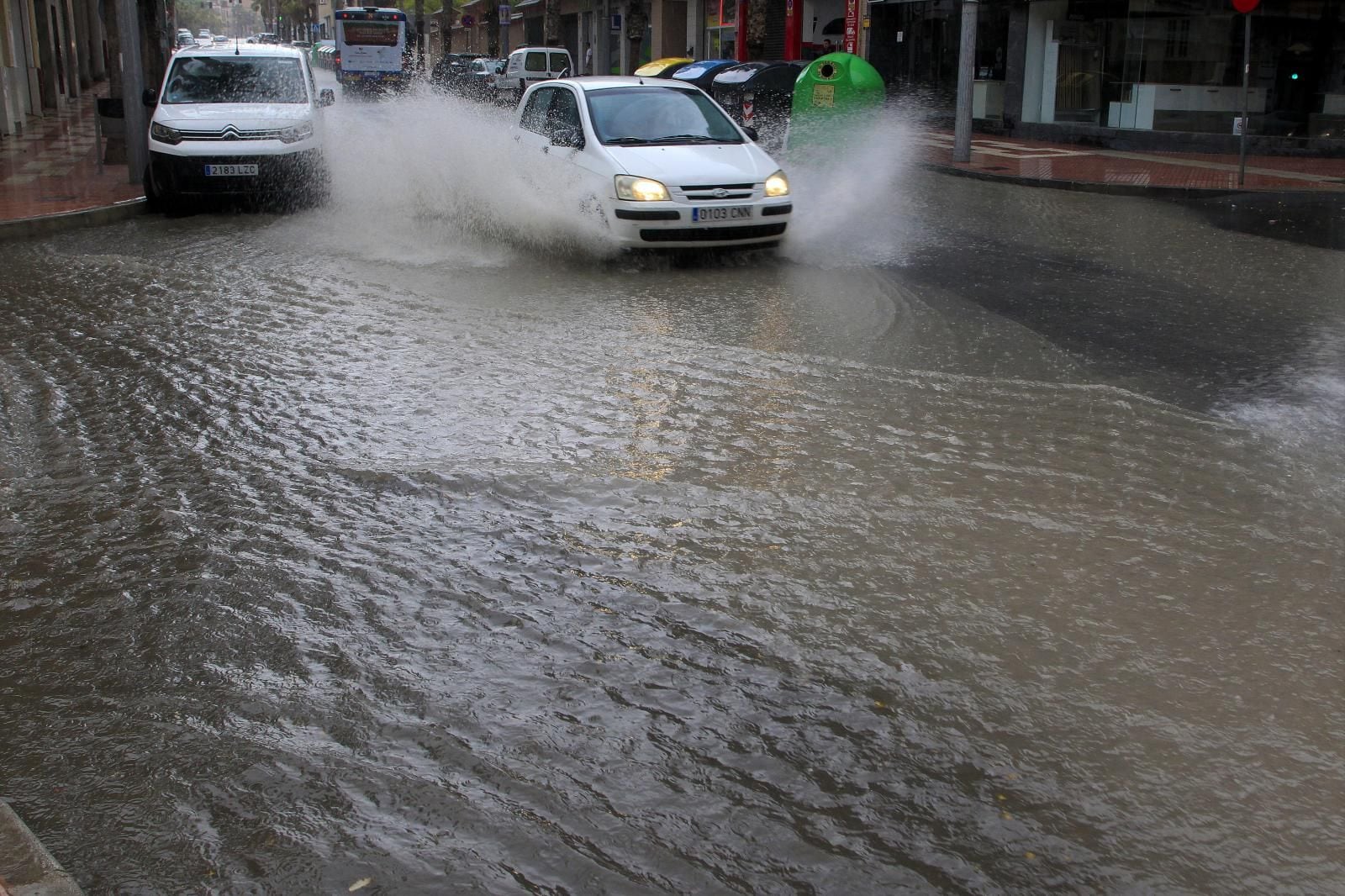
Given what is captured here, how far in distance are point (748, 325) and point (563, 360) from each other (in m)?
1.60

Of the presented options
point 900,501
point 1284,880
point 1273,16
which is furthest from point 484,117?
point 1273,16

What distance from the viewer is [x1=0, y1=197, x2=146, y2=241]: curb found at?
40.7 feet

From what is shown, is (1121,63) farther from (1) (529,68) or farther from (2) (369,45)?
(2) (369,45)

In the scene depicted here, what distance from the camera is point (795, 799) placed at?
10.3ft

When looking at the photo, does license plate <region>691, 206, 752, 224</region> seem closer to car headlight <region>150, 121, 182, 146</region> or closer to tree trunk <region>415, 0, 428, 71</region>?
car headlight <region>150, 121, 182, 146</region>

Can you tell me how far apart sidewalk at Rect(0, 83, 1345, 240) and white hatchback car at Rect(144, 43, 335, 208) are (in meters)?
0.86

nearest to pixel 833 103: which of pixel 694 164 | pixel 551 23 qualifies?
pixel 694 164

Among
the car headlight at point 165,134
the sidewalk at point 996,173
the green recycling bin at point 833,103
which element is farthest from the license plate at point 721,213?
the green recycling bin at point 833,103

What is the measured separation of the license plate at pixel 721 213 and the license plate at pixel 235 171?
229 inches

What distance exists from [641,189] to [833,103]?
986 cm

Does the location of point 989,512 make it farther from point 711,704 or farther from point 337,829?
point 337,829

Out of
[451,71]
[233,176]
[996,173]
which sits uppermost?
[451,71]

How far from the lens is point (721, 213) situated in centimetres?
1043

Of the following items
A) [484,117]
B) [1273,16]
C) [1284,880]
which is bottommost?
[1284,880]
